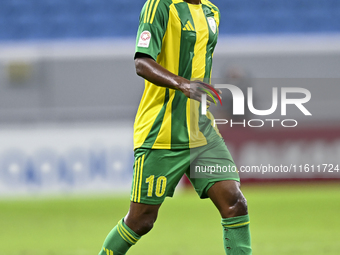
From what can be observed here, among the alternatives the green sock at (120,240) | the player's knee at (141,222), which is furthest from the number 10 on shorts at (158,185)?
the green sock at (120,240)

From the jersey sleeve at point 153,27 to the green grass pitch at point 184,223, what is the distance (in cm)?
220

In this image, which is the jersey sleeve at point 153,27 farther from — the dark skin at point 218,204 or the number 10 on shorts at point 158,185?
the number 10 on shorts at point 158,185

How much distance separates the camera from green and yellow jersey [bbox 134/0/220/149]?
338 cm

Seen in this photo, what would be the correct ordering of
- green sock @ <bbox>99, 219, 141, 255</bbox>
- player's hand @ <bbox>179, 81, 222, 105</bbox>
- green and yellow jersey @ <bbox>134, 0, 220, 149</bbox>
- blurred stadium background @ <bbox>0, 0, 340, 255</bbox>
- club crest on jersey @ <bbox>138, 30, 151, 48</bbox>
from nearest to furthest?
player's hand @ <bbox>179, 81, 222, 105</bbox>
club crest on jersey @ <bbox>138, 30, 151, 48</bbox>
green and yellow jersey @ <bbox>134, 0, 220, 149</bbox>
green sock @ <bbox>99, 219, 141, 255</bbox>
blurred stadium background @ <bbox>0, 0, 340, 255</bbox>

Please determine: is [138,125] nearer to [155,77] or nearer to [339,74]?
[155,77]

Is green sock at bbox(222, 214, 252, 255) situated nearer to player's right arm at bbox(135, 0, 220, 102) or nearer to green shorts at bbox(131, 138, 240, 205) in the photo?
green shorts at bbox(131, 138, 240, 205)

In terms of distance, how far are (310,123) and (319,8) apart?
122 inches

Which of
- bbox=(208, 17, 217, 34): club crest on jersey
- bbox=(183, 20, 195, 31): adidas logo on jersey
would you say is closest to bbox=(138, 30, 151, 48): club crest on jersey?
bbox=(183, 20, 195, 31): adidas logo on jersey

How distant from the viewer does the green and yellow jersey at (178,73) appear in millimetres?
3379

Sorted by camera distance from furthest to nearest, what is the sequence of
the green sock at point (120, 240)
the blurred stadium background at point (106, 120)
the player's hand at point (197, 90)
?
the blurred stadium background at point (106, 120)
the green sock at point (120, 240)
the player's hand at point (197, 90)

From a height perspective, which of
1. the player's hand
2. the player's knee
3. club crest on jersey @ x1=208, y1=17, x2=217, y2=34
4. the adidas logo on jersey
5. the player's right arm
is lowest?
the player's knee

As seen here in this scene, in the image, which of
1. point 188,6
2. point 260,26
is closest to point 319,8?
point 260,26

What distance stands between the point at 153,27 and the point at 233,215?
114 cm

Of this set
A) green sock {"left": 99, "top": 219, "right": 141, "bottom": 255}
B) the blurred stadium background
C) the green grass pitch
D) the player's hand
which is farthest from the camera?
the blurred stadium background
